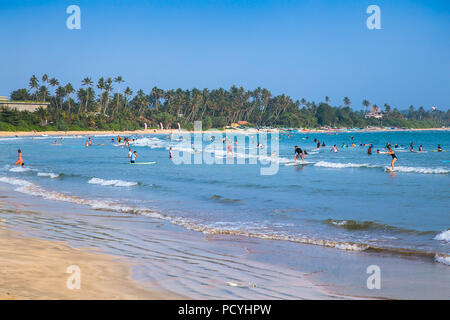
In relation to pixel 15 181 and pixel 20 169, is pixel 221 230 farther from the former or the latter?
pixel 20 169

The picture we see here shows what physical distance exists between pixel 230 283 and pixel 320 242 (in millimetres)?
4445

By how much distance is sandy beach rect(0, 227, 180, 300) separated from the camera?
570 cm

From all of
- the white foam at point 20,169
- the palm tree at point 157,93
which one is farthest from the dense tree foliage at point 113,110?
the white foam at point 20,169

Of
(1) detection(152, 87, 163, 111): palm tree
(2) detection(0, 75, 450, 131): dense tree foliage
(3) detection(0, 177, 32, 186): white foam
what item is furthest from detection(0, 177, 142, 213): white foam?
(1) detection(152, 87, 163, 111): palm tree

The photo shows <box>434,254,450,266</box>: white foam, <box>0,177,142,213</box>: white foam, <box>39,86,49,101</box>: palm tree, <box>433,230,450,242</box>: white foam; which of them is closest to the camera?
<box>434,254,450,266</box>: white foam

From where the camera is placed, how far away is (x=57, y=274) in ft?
21.9

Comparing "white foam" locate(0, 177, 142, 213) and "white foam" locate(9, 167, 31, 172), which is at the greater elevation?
"white foam" locate(9, 167, 31, 172)

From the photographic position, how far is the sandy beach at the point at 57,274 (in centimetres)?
570

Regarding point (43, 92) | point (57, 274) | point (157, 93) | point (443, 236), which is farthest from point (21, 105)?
point (443, 236)

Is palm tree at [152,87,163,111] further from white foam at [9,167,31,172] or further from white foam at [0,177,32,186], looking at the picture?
white foam at [0,177,32,186]

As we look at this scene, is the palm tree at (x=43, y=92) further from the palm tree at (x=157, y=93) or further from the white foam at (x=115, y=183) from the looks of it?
the white foam at (x=115, y=183)

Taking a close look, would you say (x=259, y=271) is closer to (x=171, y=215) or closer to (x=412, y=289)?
(x=412, y=289)

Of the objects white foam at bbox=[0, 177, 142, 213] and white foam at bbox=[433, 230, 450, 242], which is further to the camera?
white foam at bbox=[0, 177, 142, 213]
